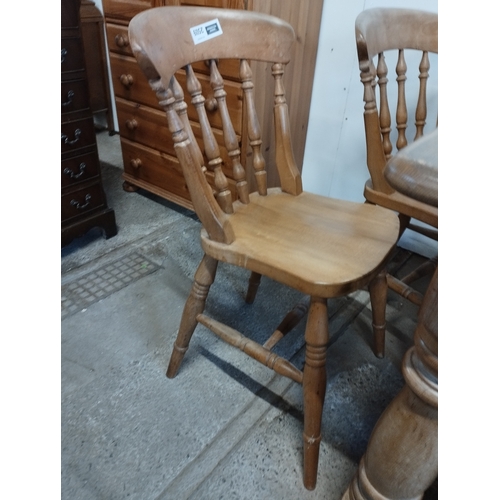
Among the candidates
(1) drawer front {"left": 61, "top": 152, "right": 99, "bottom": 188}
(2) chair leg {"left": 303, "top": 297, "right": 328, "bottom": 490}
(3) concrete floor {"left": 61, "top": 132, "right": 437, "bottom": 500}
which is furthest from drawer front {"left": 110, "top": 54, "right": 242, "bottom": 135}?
(2) chair leg {"left": 303, "top": 297, "right": 328, "bottom": 490}

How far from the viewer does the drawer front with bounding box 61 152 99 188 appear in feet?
4.92

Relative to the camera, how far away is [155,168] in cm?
190

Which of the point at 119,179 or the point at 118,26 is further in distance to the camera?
the point at 119,179

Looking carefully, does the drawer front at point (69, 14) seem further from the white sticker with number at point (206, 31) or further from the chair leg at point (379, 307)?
the chair leg at point (379, 307)

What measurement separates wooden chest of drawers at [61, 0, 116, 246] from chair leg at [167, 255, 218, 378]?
2.56 feet

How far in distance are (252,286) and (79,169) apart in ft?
2.71

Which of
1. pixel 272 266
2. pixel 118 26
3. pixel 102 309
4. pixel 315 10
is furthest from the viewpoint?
pixel 118 26

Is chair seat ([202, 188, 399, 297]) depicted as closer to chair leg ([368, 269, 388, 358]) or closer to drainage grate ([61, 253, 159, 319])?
chair leg ([368, 269, 388, 358])

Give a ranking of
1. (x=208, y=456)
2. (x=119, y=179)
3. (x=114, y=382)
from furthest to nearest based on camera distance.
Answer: (x=119, y=179)
(x=114, y=382)
(x=208, y=456)
